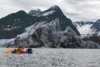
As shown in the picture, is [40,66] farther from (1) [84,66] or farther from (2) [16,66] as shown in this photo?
(1) [84,66]

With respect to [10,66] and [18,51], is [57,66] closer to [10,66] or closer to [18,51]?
[10,66]

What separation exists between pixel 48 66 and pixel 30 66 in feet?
12.9

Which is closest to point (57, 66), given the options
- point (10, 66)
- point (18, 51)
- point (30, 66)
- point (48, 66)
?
point (48, 66)

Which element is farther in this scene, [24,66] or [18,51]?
[18,51]

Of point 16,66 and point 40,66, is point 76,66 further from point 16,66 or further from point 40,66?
point 16,66

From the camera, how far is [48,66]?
2216 inches

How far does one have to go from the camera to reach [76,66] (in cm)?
5769

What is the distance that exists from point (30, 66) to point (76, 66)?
404 inches

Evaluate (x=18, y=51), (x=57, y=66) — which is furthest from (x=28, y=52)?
(x=57, y=66)

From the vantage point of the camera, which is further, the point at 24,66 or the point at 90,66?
the point at 90,66

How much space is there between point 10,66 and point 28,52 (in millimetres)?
60154

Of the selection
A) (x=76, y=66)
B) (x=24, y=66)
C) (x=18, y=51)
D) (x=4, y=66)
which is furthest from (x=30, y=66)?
(x=18, y=51)

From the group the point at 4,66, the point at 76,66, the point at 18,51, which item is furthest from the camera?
the point at 18,51

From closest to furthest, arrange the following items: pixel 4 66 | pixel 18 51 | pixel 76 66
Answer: pixel 4 66, pixel 76 66, pixel 18 51
